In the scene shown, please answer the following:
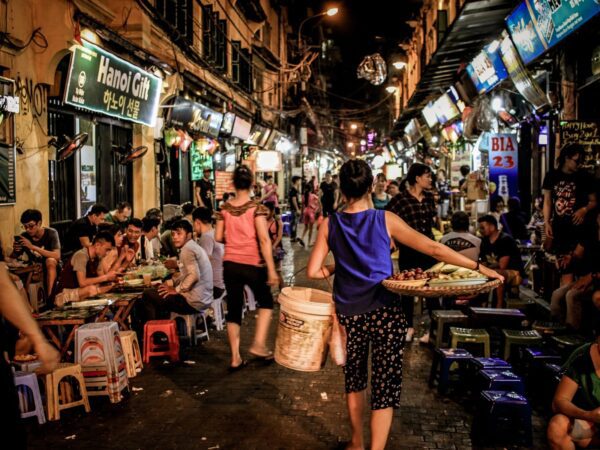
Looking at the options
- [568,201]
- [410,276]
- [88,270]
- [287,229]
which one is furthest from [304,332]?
[287,229]

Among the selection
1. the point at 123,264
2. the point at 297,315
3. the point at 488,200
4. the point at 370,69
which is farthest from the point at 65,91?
the point at 370,69

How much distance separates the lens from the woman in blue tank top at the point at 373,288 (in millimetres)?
4168

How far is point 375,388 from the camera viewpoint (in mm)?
4199

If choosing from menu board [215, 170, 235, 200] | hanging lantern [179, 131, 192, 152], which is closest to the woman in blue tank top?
hanging lantern [179, 131, 192, 152]

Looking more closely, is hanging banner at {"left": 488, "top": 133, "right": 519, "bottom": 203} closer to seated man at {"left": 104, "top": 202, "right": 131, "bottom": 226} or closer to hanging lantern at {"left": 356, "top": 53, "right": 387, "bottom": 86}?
hanging lantern at {"left": 356, "top": 53, "right": 387, "bottom": 86}

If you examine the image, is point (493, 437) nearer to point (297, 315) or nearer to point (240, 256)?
point (297, 315)

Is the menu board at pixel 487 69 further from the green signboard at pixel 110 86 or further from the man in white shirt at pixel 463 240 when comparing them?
the green signboard at pixel 110 86

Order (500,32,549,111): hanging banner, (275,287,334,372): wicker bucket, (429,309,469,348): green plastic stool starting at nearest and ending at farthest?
(275,287,334,372): wicker bucket < (429,309,469,348): green plastic stool < (500,32,549,111): hanging banner

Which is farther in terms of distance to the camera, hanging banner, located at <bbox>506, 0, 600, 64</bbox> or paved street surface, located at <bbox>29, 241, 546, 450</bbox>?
hanging banner, located at <bbox>506, 0, 600, 64</bbox>

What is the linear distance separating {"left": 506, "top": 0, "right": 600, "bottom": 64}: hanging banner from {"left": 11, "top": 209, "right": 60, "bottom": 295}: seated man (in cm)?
842

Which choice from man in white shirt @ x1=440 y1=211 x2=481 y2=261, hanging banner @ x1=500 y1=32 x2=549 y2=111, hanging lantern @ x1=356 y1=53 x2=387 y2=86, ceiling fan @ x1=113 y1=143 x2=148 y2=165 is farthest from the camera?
hanging lantern @ x1=356 y1=53 x2=387 y2=86

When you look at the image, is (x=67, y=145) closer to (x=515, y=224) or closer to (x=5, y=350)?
(x=5, y=350)

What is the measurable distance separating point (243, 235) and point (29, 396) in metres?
2.79

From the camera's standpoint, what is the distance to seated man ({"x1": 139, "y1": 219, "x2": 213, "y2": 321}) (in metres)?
7.35
